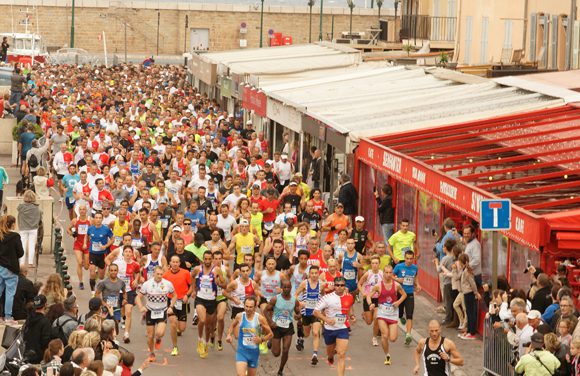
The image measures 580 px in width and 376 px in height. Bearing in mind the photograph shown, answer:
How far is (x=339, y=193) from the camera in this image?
2875cm

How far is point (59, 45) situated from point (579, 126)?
86.7 meters

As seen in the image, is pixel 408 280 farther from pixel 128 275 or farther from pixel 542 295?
pixel 128 275

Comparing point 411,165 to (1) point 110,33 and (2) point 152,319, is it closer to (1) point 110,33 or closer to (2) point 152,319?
(2) point 152,319

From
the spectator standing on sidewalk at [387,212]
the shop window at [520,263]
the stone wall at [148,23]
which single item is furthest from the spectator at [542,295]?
the stone wall at [148,23]

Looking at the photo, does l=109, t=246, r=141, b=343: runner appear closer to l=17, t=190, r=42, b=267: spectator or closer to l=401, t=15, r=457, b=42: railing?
l=17, t=190, r=42, b=267: spectator

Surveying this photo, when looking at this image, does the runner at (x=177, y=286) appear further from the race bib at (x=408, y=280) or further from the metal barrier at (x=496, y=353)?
the metal barrier at (x=496, y=353)

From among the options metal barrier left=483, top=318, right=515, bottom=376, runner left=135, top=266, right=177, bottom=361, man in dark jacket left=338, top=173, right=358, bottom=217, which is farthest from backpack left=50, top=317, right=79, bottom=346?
man in dark jacket left=338, top=173, right=358, bottom=217

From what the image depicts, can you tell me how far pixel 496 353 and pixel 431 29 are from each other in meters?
41.6

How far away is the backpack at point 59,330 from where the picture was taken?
55.0 feet

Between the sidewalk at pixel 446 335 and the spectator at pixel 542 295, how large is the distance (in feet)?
4.84

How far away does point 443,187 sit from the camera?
2308 cm

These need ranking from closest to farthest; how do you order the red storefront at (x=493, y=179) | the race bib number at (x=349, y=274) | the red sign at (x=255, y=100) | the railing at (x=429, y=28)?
the red storefront at (x=493, y=179) < the race bib number at (x=349, y=274) < the red sign at (x=255, y=100) < the railing at (x=429, y=28)

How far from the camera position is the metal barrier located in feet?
59.5

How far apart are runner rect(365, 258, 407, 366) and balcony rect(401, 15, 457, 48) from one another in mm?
36497
